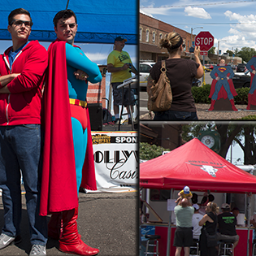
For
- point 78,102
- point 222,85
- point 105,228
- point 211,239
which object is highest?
point 222,85

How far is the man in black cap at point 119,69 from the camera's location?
12.6ft

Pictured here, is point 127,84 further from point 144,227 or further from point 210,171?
point 144,227

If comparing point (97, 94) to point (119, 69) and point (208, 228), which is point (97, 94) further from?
point (208, 228)

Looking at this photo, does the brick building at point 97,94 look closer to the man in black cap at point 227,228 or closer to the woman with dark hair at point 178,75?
the woman with dark hair at point 178,75

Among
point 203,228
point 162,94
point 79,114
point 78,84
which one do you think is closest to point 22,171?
point 79,114

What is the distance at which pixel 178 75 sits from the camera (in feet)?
7.75

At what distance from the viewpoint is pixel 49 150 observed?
209 centimetres

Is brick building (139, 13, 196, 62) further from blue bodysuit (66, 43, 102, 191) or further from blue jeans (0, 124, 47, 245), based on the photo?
blue jeans (0, 124, 47, 245)

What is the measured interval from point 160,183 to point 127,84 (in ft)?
5.06

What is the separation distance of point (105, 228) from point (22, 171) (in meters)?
0.91

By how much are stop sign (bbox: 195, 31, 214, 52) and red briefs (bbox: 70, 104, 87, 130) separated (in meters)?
1.12

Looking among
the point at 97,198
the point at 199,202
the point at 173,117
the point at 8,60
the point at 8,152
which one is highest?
the point at 8,60

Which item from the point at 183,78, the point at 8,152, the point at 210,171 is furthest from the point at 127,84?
the point at 8,152

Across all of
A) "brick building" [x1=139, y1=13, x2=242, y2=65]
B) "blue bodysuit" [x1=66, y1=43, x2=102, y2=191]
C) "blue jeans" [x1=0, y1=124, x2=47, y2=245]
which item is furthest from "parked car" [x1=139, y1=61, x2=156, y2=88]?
"blue jeans" [x1=0, y1=124, x2=47, y2=245]
